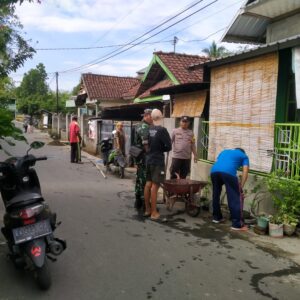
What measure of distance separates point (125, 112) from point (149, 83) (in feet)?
7.17

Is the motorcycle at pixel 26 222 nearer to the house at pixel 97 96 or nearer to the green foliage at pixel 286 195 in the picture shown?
the green foliage at pixel 286 195

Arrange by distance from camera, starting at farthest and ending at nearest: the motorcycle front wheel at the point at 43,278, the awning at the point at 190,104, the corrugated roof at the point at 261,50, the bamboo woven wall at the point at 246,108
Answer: the awning at the point at 190,104 < the bamboo woven wall at the point at 246,108 < the corrugated roof at the point at 261,50 < the motorcycle front wheel at the point at 43,278

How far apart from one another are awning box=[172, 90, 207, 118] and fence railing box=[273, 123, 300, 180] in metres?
3.04

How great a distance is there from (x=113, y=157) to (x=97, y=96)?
13854 mm

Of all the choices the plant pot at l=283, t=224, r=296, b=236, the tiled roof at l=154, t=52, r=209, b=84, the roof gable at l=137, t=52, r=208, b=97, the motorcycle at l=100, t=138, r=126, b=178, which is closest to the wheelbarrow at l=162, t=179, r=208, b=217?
the plant pot at l=283, t=224, r=296, b=236

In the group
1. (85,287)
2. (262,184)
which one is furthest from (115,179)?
(85,287)

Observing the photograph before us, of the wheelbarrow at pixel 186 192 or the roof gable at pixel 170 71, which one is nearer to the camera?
the wheelbarrow at pixel 186 192

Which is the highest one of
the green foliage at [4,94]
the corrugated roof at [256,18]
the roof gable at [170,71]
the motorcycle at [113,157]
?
the corrugated roof at [256,18]

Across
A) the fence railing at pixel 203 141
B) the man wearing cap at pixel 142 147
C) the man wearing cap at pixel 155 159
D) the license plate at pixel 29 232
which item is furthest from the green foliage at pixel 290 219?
the license plate at pixel 29 232

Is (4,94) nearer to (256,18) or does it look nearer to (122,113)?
(122,113)

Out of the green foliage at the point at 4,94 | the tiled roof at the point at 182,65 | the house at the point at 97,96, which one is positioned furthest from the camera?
the house at the point at 97,96

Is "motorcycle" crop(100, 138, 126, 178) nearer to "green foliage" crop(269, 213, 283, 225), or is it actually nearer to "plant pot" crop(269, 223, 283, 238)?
"green foliage" crop(269, 213, 283, 225)

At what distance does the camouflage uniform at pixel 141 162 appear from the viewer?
280 inches

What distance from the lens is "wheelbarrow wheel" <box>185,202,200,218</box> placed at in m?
7.31
